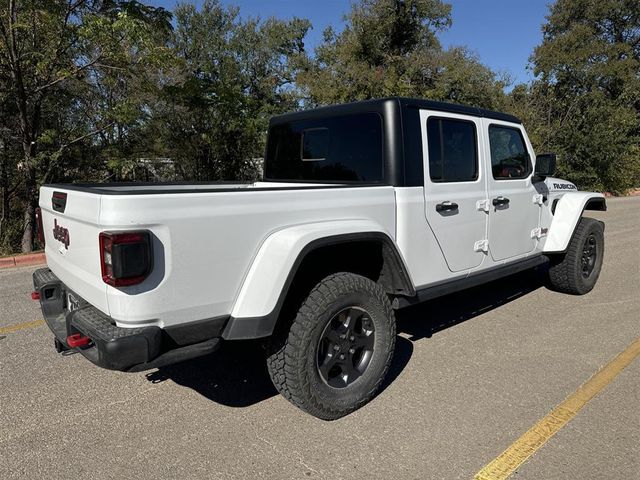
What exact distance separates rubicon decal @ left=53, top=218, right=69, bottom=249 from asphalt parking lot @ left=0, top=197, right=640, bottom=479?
1.07m

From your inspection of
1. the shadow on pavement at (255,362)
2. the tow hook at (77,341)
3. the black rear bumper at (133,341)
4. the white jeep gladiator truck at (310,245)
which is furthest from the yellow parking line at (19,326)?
the tow hook at (77,341)

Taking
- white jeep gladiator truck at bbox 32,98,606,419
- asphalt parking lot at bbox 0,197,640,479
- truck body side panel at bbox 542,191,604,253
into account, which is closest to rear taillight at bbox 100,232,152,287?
white jeep gladiator truck at bbox 32,98,606,419

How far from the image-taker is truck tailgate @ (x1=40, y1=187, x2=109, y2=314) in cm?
A: 243

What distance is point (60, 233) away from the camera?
3035 millimetres

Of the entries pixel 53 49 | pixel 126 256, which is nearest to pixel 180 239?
pixel 126 256

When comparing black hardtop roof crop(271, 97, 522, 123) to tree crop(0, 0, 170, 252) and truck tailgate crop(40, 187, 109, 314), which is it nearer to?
truck tailgate crop(40, 187, 109, 314)

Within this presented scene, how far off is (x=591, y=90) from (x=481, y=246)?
85.4 ft

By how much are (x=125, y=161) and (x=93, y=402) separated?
296 inches

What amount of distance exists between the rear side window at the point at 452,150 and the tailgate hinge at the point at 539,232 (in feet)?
4.03

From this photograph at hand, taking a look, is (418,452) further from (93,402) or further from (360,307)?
(93,402)

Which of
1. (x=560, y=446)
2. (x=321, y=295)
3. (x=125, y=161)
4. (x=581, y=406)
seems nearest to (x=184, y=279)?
(x=321, y=295)

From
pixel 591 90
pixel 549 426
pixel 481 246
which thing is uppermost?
pixel 591 90

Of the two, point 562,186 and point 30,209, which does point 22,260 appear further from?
point 562,186

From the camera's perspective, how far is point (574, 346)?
13.6ft
